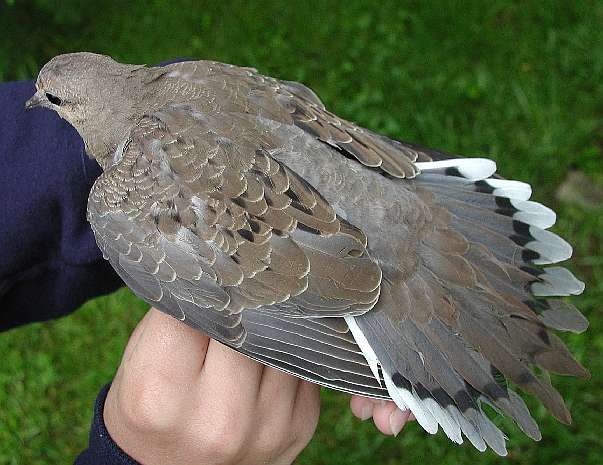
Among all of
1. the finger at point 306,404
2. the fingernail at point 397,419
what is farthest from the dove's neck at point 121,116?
the fingernail at point 397,419

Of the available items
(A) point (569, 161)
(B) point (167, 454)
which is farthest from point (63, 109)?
(A) point (569, 161)

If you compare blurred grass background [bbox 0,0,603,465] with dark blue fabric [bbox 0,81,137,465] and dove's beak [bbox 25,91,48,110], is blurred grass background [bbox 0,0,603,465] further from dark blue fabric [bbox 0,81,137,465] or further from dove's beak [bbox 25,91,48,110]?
dove's beak [bbox 25,91,48,110]

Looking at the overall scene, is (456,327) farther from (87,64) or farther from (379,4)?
(379,4)

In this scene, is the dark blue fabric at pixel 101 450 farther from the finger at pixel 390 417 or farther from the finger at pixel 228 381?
the finger at pixel 390 417

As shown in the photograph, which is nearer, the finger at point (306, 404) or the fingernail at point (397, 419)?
the fingernail at point (397, 419)

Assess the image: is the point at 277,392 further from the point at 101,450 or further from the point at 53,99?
the point at 53,99

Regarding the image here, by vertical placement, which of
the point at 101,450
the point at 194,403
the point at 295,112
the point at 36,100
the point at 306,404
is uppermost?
the point at 295,112

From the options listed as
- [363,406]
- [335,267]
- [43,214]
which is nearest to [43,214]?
[43,214]

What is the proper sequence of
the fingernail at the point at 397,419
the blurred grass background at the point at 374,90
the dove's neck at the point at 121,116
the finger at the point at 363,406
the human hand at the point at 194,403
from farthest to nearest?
1. the blurred grass background at the point at 374,90
2. the dove's neck at the point at 121,116
3. the finger at the point at 363,406
4. the fingernail at the point at 397,419
5. the human hand at the point at 194,403
